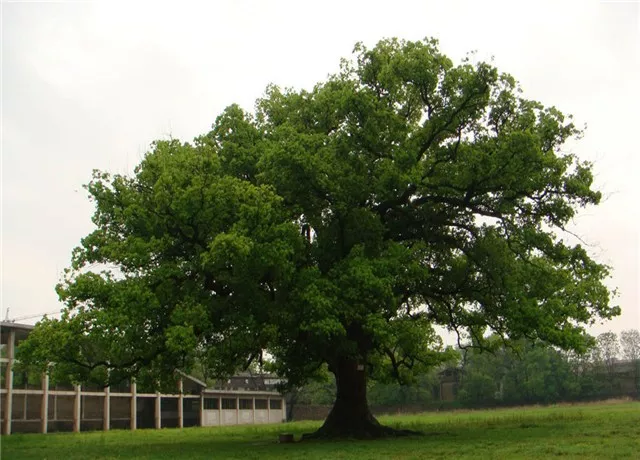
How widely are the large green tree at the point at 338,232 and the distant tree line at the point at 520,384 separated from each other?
177ft

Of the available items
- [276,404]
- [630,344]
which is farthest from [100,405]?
[630,344]

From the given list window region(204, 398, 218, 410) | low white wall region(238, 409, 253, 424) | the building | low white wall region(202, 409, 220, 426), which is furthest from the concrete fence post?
low white wall region(238, 409, 253, 424)

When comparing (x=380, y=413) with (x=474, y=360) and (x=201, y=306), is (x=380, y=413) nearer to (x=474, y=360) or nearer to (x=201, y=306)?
(x=474, y=360)

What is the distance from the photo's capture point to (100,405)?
1980 inches

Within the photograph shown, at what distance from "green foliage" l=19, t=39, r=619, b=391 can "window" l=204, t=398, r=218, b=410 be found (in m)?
37.7

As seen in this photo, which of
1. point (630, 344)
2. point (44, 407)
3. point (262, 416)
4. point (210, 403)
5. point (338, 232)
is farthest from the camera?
point (630, 344)

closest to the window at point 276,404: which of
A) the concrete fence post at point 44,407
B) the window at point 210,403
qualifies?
the window at point 210,403

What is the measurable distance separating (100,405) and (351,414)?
29.1m

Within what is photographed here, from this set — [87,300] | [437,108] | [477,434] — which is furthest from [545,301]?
[87,300]

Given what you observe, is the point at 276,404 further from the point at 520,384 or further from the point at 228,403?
the point at 520,384

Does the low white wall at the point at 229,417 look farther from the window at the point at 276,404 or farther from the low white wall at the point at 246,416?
the window at the point at 276,404

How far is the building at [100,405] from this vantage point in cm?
4166

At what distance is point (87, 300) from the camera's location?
22797mm

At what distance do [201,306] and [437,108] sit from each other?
457 inches
